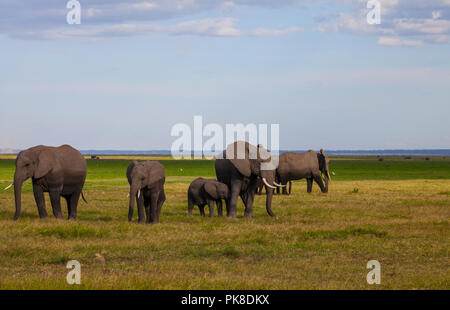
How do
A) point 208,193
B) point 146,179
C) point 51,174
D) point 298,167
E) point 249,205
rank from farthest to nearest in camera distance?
1. point 298,167
2. point 208,193
3. point 249,205
4. point 51,174
5. point 146,179

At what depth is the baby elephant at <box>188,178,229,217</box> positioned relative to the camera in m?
22.7

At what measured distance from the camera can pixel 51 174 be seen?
67.0ft

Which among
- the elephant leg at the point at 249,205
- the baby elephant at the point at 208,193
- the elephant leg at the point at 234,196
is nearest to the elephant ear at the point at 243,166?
the elephant leg at the point at 234,196

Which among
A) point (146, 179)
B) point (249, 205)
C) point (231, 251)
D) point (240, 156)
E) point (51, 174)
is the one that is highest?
point (240, 156)

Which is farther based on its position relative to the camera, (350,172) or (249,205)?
(350,172)

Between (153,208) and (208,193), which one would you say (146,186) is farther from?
(208,193)

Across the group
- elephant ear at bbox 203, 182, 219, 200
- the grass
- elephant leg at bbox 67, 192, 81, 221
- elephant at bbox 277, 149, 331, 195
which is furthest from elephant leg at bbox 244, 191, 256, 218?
elephant at bbox 277, 149, 331, 195

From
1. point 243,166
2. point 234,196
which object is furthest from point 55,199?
point 243,166

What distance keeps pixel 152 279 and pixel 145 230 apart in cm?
698

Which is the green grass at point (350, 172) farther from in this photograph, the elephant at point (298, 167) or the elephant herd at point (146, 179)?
the elephant herd at point (146, 179)

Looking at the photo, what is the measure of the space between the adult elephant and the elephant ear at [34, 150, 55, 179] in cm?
573

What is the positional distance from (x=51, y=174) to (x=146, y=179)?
292 cm

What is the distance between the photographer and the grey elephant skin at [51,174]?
2003 cm

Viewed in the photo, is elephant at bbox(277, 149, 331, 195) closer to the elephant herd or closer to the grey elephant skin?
the elephant herd
